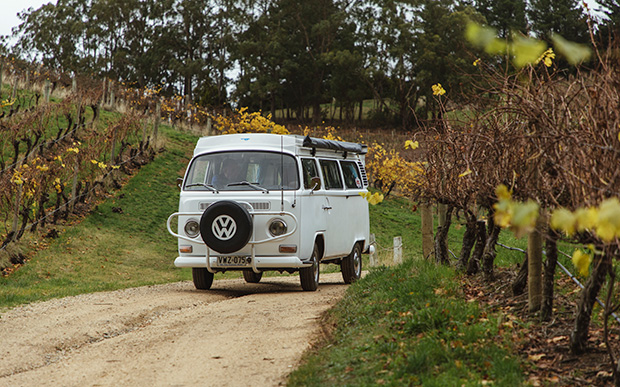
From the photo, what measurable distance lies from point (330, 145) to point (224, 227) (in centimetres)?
301

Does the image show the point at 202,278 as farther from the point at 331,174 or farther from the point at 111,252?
the point at 111,252

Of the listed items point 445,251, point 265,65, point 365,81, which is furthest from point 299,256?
point 265,65

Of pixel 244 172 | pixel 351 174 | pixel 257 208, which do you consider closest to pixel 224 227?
pixel 257 208

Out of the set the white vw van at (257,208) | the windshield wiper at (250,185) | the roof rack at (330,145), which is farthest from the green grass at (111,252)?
the roof rack at (330,145)

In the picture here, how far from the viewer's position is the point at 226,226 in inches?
444

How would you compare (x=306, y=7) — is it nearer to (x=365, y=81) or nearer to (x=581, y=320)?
(x=365, y=81)

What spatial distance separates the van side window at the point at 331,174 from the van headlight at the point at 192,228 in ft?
8.31

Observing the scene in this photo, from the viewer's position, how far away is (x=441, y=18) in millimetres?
59031

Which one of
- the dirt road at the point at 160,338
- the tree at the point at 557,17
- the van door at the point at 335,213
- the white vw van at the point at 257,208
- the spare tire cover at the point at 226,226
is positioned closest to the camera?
the dirt road at the point at 160,338

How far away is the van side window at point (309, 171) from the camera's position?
12.1 meters

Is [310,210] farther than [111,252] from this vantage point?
No

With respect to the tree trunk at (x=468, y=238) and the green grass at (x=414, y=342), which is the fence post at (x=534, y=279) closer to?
the green grass at (x=414, y=342)

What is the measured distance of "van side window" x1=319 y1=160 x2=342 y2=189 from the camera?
13.1m

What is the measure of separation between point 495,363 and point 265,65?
58821 mm
